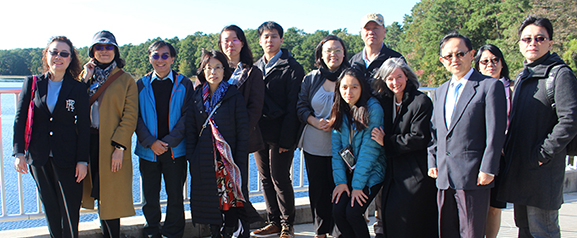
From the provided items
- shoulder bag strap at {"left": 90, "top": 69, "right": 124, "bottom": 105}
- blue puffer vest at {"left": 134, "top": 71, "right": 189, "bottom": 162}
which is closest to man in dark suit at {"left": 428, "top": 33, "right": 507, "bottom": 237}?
blue puffer vest at {"left": 134, "top": 71, "right": 189, "bottom": 162}

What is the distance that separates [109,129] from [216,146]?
0.84 meters

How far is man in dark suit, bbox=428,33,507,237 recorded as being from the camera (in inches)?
96.2

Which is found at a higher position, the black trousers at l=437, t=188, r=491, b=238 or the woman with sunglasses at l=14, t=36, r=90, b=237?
the woman with sunglasses at l=14, t=36, r=90, b=237

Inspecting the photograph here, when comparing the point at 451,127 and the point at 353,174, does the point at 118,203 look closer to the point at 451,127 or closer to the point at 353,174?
the point at 353,174

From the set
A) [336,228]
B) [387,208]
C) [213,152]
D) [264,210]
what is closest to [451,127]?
[387,208]

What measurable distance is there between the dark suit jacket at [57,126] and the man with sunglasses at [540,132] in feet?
10.3

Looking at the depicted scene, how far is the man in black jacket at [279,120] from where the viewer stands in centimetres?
343

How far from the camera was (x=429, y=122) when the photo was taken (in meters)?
2.79

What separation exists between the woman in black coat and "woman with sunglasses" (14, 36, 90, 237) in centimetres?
226

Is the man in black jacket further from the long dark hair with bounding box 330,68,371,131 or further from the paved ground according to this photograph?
the long dark hair with bounding box 330,68,371,131

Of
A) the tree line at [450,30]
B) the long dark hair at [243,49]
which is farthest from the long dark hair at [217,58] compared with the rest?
the tree line at [450,30]

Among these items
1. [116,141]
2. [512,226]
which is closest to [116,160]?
[116,141]

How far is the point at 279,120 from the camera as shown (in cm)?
353

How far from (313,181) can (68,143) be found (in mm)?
1926
